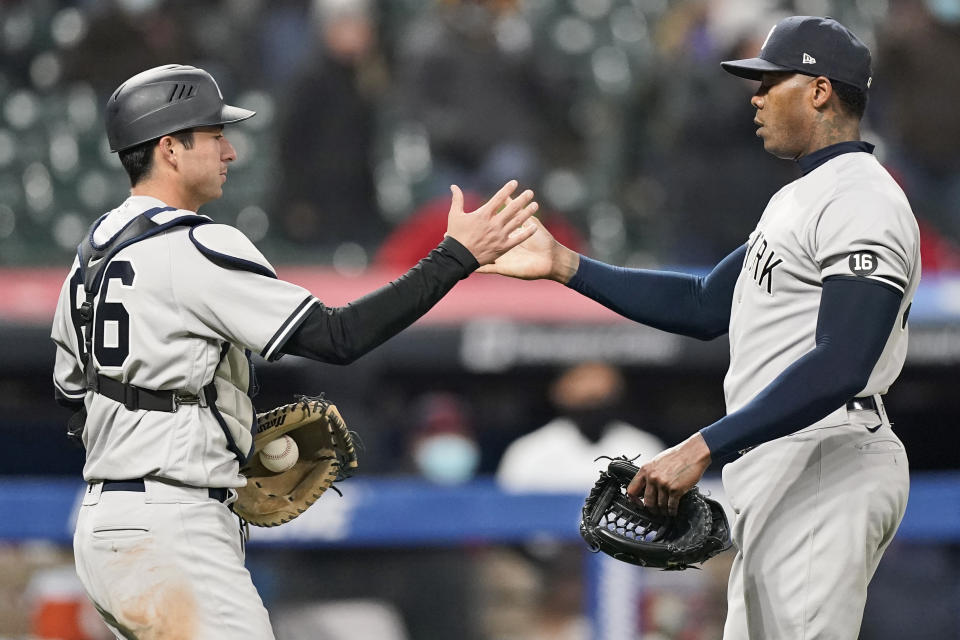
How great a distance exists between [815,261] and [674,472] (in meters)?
0.54

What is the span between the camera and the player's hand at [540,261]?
3.61 m

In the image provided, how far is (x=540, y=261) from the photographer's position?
3.62 meters

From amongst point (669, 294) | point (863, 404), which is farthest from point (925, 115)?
point (863, 404)

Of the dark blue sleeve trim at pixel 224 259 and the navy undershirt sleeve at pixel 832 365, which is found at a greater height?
the dark blue sleeve trim at pixel 224 259

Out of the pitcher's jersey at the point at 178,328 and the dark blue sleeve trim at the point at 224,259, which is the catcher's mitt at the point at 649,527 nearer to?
the pitcher's jersey at the point at 178,328

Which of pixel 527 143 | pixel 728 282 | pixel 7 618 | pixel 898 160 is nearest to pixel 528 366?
pixel 527 143

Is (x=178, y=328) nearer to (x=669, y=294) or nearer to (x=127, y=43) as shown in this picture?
(x=669, y=294)

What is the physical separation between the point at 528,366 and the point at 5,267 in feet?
9.54

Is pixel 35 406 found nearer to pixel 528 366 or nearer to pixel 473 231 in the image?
pixel 528 366

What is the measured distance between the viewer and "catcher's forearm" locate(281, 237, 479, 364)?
299 centimetres

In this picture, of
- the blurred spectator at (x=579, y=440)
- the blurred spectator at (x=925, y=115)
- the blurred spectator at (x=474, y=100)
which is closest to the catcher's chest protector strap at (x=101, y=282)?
the blurred spectator at (x=579, y=440)

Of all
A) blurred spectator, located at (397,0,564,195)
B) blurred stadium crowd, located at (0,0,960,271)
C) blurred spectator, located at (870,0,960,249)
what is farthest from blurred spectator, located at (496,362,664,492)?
blurred spectator, located at (870,0,960,249)

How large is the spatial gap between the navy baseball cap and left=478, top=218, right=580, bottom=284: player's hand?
0.75m

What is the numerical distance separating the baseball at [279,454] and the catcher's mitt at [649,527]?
0.72 meters
